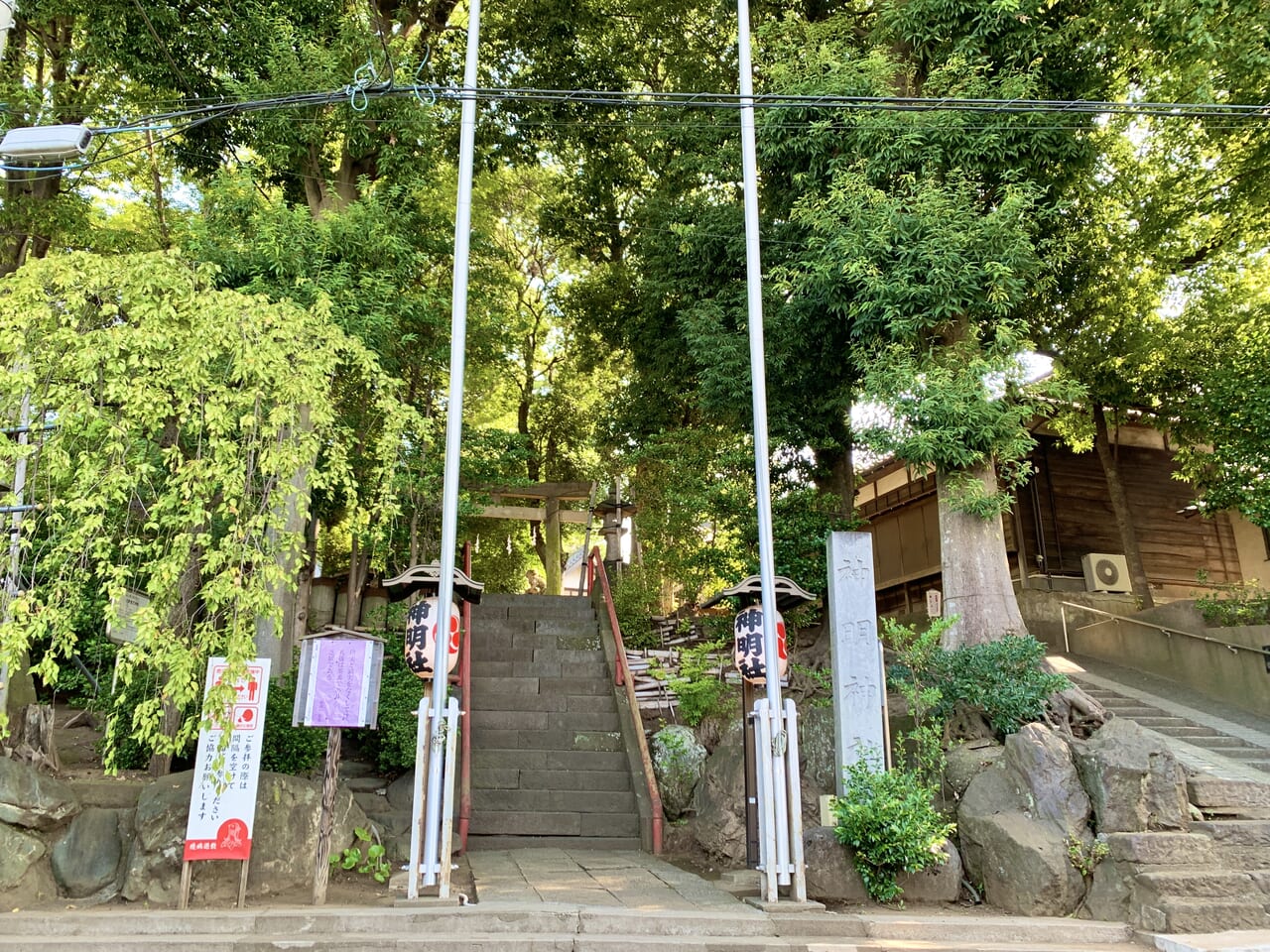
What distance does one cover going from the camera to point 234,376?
255 inches

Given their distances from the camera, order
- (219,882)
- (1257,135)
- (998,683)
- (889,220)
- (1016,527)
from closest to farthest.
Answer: (219,882)
(998,683)
(889,220)
(1257,135)
(1016,527)

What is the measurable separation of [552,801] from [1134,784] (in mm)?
6010

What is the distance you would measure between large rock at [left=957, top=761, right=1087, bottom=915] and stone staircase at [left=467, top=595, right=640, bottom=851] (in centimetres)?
378

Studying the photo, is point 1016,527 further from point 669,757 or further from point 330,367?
point 330,367

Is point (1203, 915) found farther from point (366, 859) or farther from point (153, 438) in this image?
point (153, 438)

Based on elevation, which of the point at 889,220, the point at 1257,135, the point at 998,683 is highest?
the point at 1257,135

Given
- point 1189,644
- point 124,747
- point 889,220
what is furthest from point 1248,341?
point 124,747

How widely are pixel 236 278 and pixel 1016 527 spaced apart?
50.2ft

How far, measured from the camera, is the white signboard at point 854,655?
7.39 m

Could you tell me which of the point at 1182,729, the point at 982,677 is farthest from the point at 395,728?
the point at 1182,729

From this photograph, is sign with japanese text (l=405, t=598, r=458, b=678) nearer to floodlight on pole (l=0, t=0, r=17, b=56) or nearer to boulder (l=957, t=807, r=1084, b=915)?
boulder (l=957, t=807, r=1084, b=915)

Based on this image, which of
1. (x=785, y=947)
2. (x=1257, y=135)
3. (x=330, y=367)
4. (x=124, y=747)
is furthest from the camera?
(x=1257, y=135)

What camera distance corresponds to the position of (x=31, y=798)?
6402mm

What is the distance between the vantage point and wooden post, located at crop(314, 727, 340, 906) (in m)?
6.44
